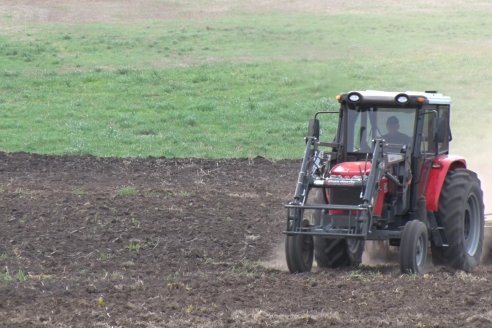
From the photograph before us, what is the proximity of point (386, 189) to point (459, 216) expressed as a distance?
96 centimetres

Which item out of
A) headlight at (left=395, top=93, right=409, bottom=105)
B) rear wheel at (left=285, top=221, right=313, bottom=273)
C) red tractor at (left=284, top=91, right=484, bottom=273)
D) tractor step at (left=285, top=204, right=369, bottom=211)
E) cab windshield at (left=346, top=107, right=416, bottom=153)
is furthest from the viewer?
cab windshield at (left=346, top=107, right=416, bottom=153)

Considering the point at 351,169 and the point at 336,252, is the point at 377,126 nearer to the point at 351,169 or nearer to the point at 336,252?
the point at 351,169

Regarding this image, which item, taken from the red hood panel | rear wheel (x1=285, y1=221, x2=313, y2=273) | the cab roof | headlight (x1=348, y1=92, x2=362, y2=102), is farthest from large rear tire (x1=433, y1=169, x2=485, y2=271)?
rear wheel (x1=285, y1=221, x2=313, y2=273)

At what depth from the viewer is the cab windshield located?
523 inches

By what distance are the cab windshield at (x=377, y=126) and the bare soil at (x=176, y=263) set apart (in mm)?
1464

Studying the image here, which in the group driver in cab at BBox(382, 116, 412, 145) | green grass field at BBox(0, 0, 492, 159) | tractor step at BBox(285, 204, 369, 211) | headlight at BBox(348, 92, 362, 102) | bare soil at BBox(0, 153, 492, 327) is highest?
headlight at BBox(348, 92, 362, 102)

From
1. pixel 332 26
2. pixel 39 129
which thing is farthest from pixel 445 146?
pixel 332 26

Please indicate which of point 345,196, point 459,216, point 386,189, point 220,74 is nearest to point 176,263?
point 345,196

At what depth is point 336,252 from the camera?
13406mm

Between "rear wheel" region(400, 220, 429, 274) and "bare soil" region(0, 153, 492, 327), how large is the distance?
18 centimetres

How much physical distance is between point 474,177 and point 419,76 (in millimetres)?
18631

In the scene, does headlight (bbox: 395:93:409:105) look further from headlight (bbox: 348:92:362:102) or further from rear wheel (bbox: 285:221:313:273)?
rear wheel (bbox: 285:221:313:273)

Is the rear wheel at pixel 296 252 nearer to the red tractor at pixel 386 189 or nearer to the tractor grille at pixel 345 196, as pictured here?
the red tractor at pixel 386 189

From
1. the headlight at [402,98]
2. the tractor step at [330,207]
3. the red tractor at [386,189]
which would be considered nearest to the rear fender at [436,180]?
the red tractor at [386,189]
